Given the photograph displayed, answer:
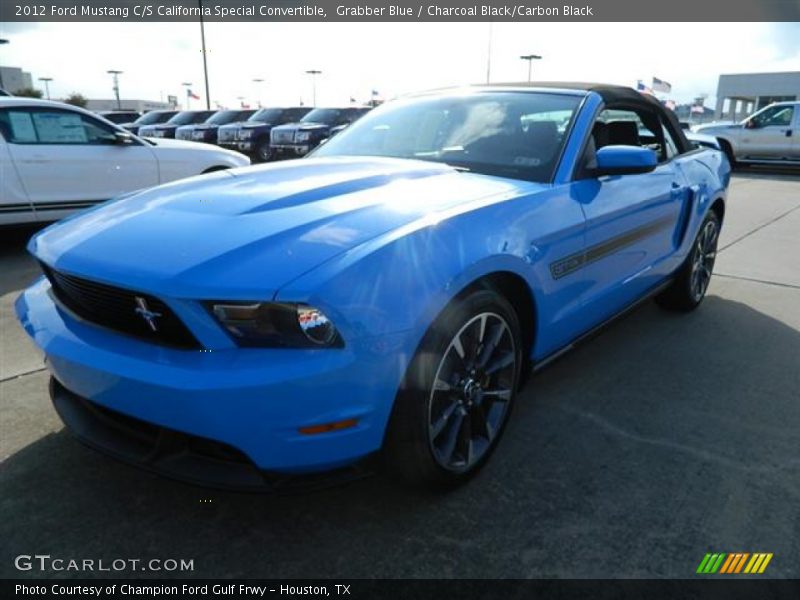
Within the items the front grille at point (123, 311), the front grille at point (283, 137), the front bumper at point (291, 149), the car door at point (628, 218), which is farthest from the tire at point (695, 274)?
the front grille at point (283, 137)

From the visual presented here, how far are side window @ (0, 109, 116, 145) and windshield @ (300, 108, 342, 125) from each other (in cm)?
1039

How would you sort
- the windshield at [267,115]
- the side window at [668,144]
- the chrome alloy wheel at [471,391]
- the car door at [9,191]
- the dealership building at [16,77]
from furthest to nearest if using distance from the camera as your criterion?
the dealership building at [16,77]
the windshield at [267,115]
the car door at [9,191]
the side window at [668,144]
the chrome alloy wheel at [471,391]

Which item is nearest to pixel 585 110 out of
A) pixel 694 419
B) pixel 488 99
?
pixel 488 99

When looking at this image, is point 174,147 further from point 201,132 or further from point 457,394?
point 201,132

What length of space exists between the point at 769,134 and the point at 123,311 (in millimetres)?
18073

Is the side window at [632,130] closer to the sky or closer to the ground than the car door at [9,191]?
closer to the sky

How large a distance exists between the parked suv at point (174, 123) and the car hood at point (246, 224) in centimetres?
1710

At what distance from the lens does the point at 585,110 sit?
3174 millimetres

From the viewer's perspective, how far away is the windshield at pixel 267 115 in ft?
61.2

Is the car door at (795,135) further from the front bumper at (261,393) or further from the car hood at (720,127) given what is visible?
the front bumper at (261,393)

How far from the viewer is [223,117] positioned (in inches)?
762

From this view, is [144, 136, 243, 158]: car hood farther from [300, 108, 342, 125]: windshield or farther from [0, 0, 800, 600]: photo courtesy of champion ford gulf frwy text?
[300, 108, 342, 125]: windshield

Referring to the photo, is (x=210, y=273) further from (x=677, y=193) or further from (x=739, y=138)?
(x=739, y=138)

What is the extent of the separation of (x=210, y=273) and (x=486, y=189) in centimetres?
124
